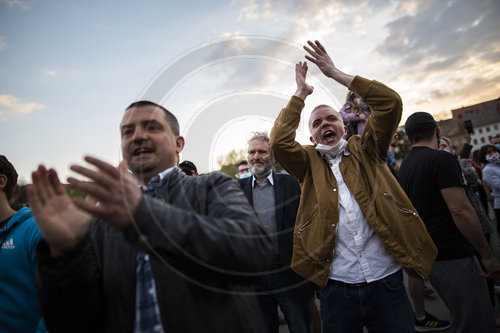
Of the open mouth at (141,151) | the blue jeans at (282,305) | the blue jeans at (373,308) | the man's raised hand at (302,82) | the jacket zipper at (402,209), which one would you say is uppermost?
the man's raised hand at (302,82)

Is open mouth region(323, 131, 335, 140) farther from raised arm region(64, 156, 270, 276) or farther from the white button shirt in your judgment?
raised arm region(64, 156, 270, 276)

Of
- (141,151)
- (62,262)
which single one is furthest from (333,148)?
(62,262)

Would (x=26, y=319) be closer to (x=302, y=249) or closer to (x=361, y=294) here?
(x=302, y=249)

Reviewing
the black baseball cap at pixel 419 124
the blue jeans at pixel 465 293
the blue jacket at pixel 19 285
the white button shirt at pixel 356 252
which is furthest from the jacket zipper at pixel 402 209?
the blue jacket at pixel 19 285

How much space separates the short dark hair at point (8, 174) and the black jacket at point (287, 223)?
2576 millimetres

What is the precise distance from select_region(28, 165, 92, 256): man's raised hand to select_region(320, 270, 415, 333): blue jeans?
6.23ft

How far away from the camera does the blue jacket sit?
2.09 meters

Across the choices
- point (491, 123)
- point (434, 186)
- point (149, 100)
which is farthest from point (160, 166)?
point (491, 123)

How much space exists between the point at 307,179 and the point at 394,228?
816mm

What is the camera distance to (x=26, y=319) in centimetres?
212

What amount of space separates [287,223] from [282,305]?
955 millimetres

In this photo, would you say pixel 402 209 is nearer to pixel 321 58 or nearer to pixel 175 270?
pixel 321 58

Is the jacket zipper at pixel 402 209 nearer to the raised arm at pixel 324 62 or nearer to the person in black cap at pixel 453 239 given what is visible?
the person in black cap at pixel 453 239

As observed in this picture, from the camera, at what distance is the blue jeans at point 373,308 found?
6.78 feet
